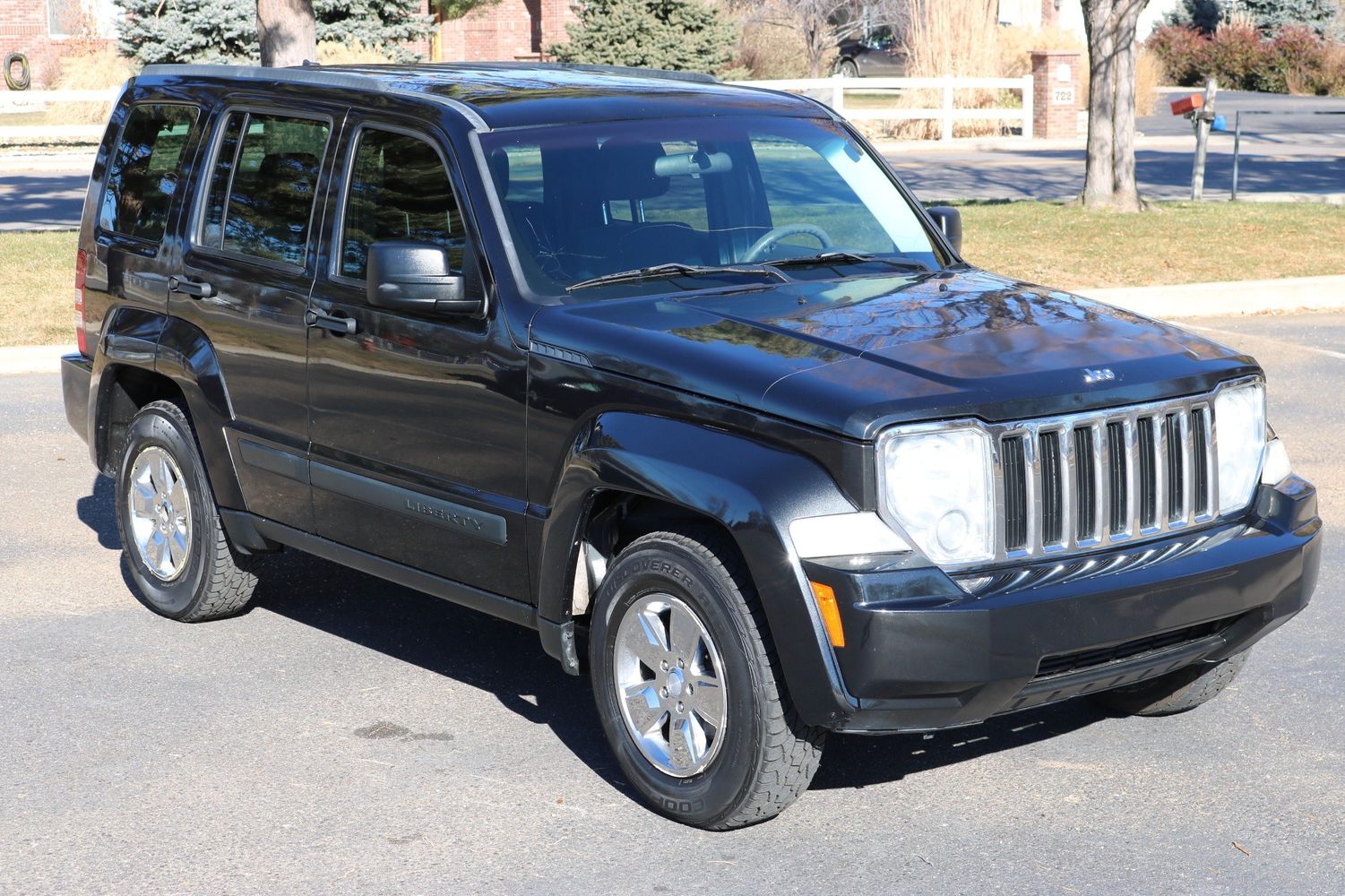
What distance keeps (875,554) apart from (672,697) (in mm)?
796

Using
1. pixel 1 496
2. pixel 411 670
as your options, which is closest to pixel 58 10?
pixel 1 496

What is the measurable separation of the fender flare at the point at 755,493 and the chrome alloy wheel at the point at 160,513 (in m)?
2.45

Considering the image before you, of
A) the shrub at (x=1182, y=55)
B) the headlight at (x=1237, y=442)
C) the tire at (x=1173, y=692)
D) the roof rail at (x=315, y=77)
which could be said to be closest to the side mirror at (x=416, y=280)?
the roof rail at (x=315, y=77)

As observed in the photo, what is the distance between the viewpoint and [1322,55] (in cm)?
4619

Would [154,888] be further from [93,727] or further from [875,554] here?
[875,554]

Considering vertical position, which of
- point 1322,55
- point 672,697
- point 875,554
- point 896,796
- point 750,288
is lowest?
point 896,796

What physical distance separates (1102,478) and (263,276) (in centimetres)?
301

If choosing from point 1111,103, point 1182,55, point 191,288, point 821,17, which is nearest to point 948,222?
point 191,288

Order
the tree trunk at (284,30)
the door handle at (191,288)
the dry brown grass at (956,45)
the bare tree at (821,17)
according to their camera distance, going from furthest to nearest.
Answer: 1. the bare tree at (821,17)
2. the dry brown grass at (956,45)
3. the tree trunk at (284,30)
4. the door handle at (191,288)

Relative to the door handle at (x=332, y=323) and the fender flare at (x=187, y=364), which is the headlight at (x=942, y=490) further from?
the fender flare at (x=187, y=364)

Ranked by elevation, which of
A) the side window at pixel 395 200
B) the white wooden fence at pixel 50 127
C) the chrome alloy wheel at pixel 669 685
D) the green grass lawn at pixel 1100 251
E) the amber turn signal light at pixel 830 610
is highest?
the white wooden fence at pixel 50 127

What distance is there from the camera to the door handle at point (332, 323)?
17.9 ft

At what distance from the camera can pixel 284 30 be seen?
15.4 m

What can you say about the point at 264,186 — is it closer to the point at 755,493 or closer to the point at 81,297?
the point at 81,297
